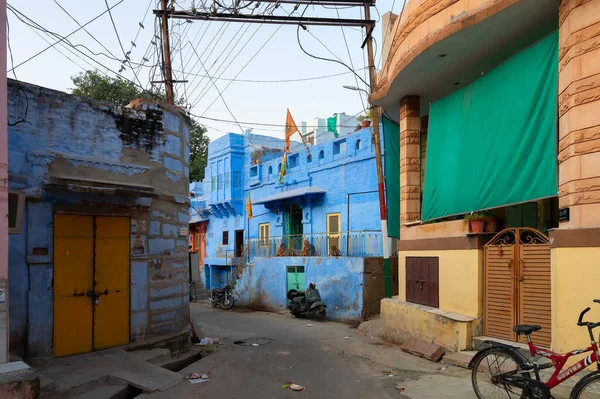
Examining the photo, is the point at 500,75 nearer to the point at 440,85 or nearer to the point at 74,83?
the point at 440,85

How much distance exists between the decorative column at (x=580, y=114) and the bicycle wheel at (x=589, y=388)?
7.31ft

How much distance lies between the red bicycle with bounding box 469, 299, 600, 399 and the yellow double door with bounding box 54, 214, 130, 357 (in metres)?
5.66

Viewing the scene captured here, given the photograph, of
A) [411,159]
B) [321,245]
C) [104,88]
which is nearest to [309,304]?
[321,245]

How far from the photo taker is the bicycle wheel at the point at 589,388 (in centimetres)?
449

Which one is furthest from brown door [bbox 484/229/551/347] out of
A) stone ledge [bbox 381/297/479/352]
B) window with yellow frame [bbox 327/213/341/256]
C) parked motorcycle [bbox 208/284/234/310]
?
parked motorcycle [bbox 208/284/234/310]

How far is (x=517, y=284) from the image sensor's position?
782cm

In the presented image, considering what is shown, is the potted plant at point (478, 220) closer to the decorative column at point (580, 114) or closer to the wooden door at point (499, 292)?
the wooden door at point (499, 292)

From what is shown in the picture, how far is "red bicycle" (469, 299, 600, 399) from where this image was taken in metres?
4.68

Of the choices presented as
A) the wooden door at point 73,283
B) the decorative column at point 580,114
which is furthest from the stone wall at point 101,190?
the decorative column at point 580,114

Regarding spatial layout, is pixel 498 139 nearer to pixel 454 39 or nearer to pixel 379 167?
pixel 454 39

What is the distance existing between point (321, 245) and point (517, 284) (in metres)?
11.2

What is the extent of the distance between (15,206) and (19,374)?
2383 mm

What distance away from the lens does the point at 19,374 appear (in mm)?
4398

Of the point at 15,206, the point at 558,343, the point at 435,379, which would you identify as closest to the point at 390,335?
the point at 435,379
